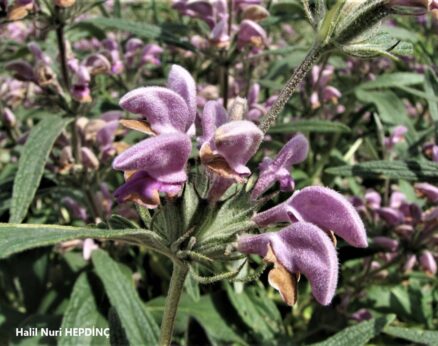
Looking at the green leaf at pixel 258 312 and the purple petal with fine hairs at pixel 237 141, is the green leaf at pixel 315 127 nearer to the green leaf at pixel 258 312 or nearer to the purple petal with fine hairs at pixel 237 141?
the green leaf at pixel 258 312

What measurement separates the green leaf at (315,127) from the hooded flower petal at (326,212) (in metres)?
1.11

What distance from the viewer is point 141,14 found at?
19.4ft

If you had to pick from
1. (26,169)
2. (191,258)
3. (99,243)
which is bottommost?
(99,243)

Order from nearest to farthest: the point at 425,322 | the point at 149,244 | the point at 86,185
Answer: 1. the point at 149,244
2. the point at 86,185
3. the point at 425,322

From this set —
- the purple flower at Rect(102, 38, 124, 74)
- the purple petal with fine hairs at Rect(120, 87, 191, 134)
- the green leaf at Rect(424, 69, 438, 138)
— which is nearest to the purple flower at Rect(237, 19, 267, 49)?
the purple flower at Rect(102, 38, 124, 74)

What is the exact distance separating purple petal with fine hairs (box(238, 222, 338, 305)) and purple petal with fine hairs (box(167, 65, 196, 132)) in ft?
1.15

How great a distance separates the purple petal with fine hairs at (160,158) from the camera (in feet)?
3.36

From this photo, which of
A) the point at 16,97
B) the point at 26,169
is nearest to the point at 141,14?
the point at 16,97

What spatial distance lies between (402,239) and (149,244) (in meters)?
1.47

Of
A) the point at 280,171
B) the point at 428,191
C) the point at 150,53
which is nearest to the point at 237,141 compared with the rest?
the point at 280,171

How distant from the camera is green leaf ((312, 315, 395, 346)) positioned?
1.47 metres

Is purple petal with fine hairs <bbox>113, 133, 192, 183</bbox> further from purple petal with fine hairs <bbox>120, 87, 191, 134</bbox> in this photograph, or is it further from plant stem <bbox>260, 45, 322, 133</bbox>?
plant stem <bbox>260, 45, 322, 133</bbox>

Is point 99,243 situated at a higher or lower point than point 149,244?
lower

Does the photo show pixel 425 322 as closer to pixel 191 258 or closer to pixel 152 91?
pixel 191 258
